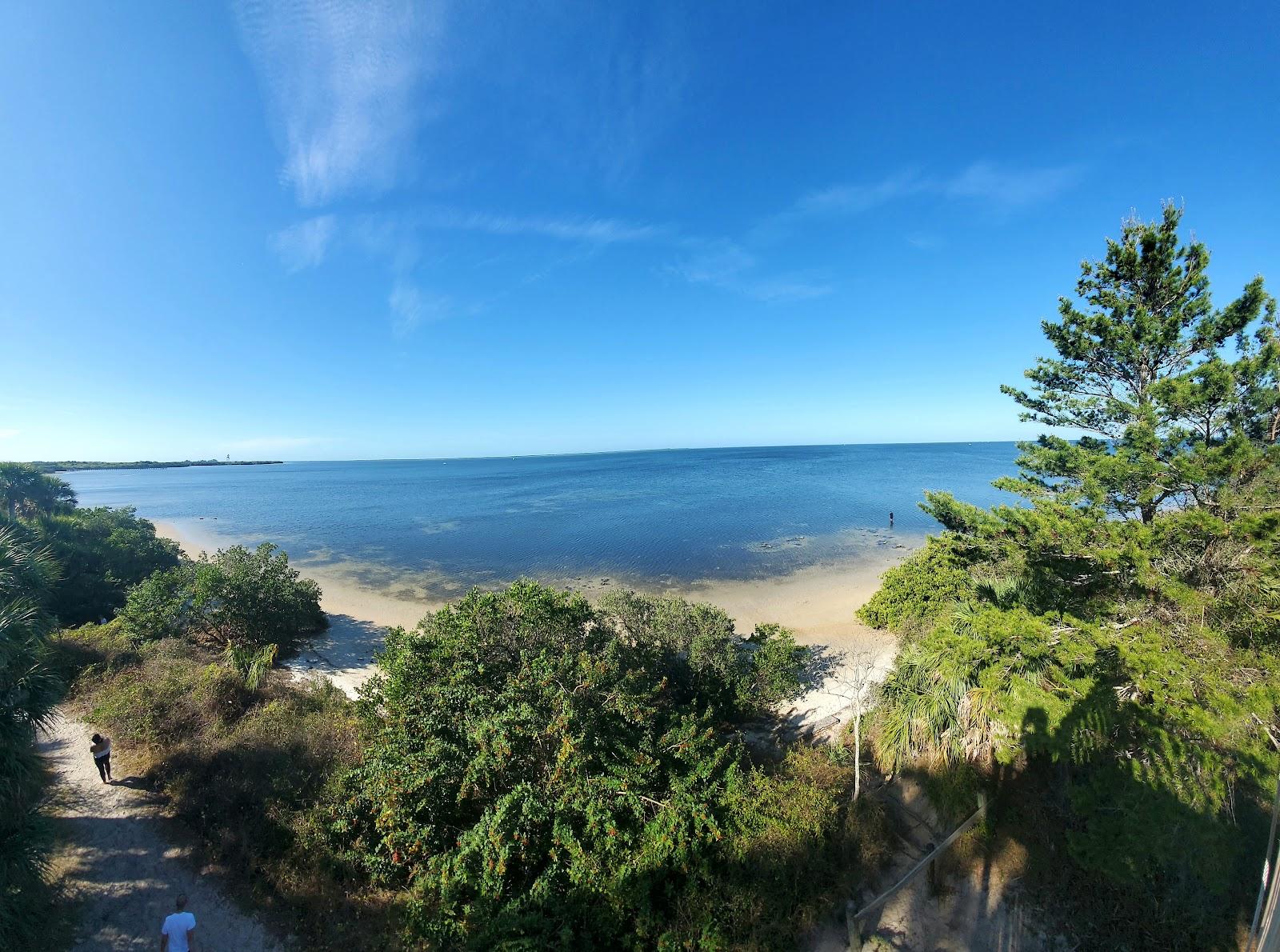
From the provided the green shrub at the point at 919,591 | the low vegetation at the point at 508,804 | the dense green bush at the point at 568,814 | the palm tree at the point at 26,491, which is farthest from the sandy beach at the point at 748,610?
the palm tree at the point at 26,491

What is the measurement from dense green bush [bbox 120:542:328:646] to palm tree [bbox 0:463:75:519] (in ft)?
91.7

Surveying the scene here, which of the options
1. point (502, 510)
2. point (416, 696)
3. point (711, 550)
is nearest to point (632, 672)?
point (416, 696)

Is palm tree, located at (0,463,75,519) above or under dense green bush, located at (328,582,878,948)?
above

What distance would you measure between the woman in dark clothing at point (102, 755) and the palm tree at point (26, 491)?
37400 millimetres

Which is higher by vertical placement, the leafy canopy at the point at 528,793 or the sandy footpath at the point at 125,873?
the leafy canopy at the point at 528,793

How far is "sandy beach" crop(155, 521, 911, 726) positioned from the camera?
656 inches

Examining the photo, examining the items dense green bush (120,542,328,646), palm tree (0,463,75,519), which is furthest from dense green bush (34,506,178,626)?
palm tree (0,463,75,519)

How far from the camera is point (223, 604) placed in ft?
56.8

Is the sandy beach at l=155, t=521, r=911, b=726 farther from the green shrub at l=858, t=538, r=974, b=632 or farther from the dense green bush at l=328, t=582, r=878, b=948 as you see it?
the dense green bush at l=328, t=582, r=878, b=948

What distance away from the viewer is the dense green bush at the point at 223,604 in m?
16.3

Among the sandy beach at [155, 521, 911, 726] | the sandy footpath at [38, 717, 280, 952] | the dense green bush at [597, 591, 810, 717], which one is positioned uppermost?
the dense green bush at [597, 591, 810, 717]

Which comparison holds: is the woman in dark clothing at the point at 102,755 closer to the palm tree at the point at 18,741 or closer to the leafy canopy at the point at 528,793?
the palm tree at the point at 18,741

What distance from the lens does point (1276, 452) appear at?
9.10m

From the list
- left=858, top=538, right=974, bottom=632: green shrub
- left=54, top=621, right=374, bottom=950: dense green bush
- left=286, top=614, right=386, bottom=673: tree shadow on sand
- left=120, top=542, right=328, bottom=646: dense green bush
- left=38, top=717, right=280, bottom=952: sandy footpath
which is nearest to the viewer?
left=38, top=717, right=280, bottom=952: sandy footpath
